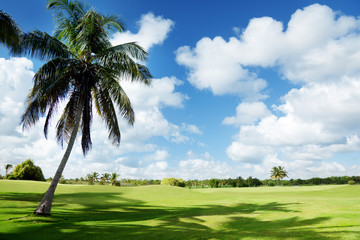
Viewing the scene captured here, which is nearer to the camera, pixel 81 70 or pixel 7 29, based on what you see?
pixel 7 29

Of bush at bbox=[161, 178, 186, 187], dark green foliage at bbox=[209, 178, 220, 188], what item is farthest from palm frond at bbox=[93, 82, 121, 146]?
dark green foliage at bbox=[209, 178, 220, 188]

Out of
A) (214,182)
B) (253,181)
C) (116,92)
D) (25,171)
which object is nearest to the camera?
(116,92)

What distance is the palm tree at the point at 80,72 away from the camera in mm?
16906

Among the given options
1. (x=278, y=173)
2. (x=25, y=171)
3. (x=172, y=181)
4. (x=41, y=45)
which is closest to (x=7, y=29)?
(x=41, y=45)

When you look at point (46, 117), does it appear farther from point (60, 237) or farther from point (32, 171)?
point (32, 171)

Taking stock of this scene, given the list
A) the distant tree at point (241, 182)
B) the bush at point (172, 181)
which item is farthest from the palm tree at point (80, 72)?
Result: the distant tree at point (241, 182)

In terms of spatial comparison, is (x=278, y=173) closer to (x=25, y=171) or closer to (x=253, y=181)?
(x=253, y=181)

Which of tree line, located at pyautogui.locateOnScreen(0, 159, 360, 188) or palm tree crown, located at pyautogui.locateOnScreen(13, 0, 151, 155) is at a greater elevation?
palm tree crown, located at pyautogui.locateOnScreen(13, 0, 151, 155)

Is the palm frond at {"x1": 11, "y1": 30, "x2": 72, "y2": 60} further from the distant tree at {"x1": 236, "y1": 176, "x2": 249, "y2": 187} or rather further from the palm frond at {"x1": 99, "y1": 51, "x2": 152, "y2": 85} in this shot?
the distant tree at {"x1": 236, "y1": 176, "x2": 249, "y2": 187}

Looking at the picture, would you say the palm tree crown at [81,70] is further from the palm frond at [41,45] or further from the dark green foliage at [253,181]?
the dark green foliage at [253,181]

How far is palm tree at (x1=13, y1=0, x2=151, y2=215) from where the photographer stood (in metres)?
16.9

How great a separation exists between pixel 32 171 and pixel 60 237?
46.5m

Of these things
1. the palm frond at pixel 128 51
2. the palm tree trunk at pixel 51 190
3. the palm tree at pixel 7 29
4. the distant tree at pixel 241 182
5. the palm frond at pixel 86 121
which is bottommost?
the distant tree at pixel 241 182

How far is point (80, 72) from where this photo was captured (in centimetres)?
1856
